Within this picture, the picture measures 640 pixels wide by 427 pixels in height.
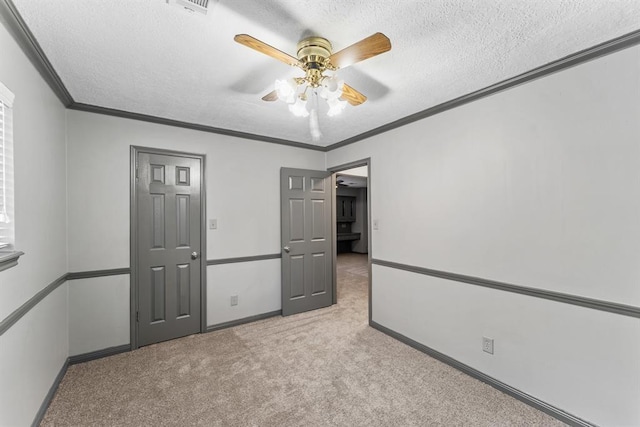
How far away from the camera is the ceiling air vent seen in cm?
131

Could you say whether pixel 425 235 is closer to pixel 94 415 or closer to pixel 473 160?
pixel 473 160

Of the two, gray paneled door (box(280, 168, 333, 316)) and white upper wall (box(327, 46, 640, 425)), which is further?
gray paneled door (box(280, 168, 333, 316))

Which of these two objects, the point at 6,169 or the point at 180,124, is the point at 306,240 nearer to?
the point at 180,124

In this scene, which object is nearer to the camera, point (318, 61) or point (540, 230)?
point (318, 61)

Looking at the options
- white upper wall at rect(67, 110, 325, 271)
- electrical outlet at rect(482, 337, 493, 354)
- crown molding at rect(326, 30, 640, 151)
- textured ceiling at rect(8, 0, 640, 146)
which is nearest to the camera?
textured ceiling at rect(8, 0, 640, 146)

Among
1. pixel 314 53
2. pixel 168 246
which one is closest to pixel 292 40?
pixel 314 53

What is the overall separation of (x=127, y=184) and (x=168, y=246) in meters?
0.75

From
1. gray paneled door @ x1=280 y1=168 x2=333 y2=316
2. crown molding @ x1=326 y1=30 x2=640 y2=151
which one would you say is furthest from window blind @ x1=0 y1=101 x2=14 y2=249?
crown molding @ x1=326 y1=30 x2=640 y2=151

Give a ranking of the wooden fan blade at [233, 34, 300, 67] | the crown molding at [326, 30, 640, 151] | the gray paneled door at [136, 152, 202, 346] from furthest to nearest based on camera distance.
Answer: the gray paneled door at [136, 152, 202, 346] → the crown molding at [326, 30, 640, 151] → the wooden fan blade at [233, 34, 300, 67]

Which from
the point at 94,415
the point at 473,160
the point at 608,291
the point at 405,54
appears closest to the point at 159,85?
the point at 405,54

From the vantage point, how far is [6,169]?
4.75 feet

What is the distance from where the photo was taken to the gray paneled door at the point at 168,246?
9.46 feet

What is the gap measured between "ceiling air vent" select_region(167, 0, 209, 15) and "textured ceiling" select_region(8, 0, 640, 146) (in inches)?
1.7

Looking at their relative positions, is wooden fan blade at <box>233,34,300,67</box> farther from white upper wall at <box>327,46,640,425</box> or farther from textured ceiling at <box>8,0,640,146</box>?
white upper wall at <box>327,46,640,425</box>
